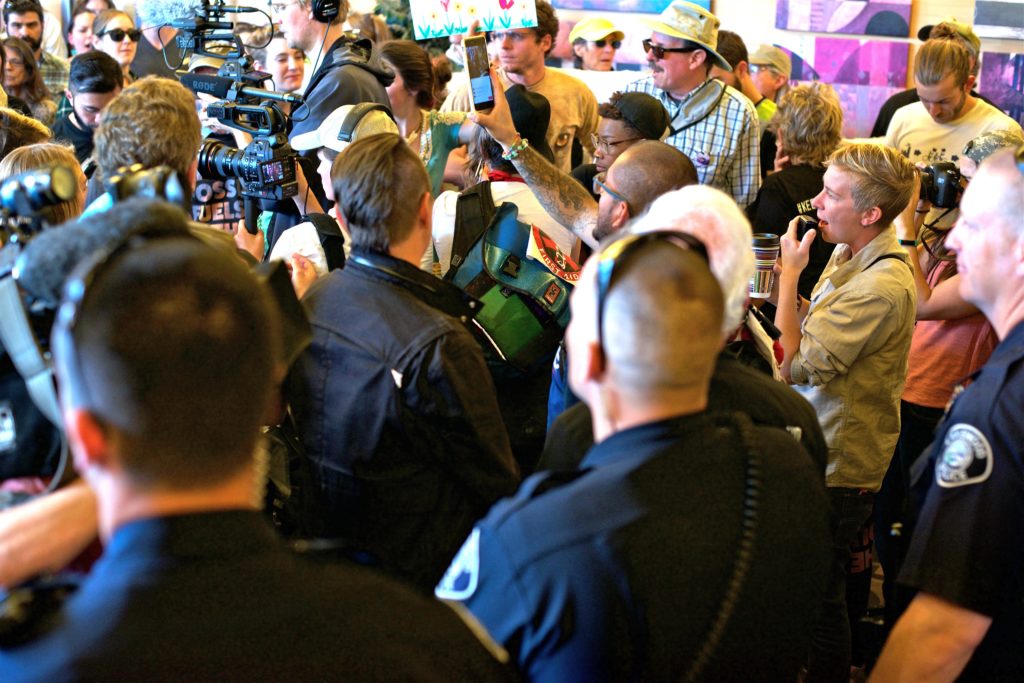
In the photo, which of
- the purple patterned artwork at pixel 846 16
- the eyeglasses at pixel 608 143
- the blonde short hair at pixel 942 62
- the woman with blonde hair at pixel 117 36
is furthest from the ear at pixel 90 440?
the purple patterned artwork at pixel 846 16

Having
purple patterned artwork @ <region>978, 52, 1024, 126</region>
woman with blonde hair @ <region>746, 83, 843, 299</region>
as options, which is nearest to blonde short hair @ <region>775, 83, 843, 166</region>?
woman with blonde hair @ <region>746, 83, 843, 299</region>

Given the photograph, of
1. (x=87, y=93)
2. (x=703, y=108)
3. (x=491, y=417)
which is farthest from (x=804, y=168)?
(x=87, y=93)

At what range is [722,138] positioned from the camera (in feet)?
15.4

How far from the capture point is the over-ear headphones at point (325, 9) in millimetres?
3988

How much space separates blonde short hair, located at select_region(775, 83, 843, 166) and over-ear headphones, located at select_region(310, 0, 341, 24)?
183cm

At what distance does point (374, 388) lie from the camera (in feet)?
6.84

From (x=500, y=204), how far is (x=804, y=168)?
165cm

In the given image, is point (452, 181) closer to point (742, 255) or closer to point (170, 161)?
point (170, 161)

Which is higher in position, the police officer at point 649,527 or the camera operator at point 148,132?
the camera operator at point 148,132

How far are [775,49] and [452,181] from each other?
411 centimetres

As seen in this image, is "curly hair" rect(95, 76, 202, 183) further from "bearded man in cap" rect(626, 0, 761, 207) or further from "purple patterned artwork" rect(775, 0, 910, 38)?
"purple patterned artwork" rect(775, 0, 910, 38)

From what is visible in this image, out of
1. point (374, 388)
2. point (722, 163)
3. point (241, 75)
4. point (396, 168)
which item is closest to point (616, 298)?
point (374, 388)

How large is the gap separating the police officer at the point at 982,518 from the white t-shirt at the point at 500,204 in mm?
1521

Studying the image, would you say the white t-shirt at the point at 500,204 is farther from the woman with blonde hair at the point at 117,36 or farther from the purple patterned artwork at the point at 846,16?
the purple patterned artwork at the point at 846,16
